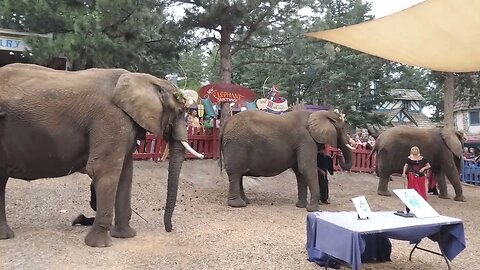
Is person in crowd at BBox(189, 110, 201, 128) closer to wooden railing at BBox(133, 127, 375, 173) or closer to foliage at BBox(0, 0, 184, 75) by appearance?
wooden railing at BBox(133, 127, 375, 173)

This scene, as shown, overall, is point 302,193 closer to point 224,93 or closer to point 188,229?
point 188,229

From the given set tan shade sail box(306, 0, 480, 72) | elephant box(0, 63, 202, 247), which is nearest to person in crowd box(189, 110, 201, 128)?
tan shade sail box(306, 0, 480, 72)

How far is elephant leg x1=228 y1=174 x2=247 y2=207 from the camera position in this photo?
10.0 meters

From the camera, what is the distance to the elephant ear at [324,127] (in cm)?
998

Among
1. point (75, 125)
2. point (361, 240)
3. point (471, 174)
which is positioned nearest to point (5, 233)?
point (75, 125)

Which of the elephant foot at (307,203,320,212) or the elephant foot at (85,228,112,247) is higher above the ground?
the elephant foot at (85,228,112,247)

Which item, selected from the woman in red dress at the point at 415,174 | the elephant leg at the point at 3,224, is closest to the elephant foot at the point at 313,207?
the woman in red dress at the point at 415,174

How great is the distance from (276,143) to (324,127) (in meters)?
1.01

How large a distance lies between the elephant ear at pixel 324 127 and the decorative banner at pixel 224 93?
12.7 feet

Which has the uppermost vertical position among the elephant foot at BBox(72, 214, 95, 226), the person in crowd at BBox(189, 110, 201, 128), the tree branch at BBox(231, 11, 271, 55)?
the tree branch at BBox(231, 11, 271, 55)

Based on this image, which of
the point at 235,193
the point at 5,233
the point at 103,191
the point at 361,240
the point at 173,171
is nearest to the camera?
the point at 361,240

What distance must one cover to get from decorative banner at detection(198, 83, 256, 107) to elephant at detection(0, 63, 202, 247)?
22.8 ft

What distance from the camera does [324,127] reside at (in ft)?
32.9

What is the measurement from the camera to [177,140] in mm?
6844
